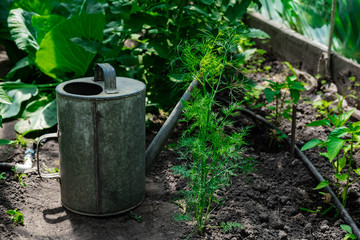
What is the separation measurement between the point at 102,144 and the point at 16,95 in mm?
1664

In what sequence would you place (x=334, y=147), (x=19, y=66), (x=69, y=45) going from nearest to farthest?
(x=334, y=147) < (x=69, y=45) < (x=19, y=66)

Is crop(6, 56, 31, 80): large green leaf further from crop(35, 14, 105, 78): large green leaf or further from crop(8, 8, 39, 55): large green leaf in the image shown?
crop(35, 14, 105, 78): large green leaf

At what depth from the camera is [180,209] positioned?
8.23 ft

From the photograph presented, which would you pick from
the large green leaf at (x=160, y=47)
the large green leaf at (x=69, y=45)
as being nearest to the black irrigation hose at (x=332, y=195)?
the large green leaf at (x=160, y=47)

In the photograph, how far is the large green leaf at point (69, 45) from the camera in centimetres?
328

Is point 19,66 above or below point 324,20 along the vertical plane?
below

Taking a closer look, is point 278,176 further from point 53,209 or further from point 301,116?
point 53,209

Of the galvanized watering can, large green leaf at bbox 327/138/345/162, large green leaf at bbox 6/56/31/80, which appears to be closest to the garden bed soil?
the galvanized watering can

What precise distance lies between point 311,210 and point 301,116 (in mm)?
1242

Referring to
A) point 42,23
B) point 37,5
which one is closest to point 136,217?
point 42,23

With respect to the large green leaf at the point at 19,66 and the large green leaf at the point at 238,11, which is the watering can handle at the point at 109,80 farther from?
the large green leaf at the point at 19,66

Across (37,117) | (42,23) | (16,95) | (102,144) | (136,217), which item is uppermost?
(42,23)

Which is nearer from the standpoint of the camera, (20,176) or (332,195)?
(332,195)

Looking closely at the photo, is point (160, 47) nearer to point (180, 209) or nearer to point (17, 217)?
point (180, 209)
